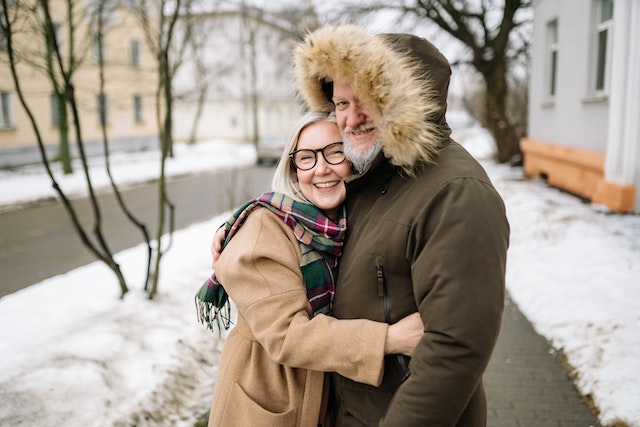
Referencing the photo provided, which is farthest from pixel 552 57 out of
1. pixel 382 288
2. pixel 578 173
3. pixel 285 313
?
pixel 285 313

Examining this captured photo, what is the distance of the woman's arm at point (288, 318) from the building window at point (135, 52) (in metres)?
29.4

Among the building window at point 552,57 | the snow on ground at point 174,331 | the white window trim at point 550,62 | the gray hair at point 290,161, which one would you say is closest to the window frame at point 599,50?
the snow on ground at point 174,331

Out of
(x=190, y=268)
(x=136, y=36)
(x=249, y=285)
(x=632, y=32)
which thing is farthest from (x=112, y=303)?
(x=136, y=36)

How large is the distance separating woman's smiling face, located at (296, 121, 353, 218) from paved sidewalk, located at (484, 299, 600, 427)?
2.29 metres

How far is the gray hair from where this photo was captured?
2080 millimetres

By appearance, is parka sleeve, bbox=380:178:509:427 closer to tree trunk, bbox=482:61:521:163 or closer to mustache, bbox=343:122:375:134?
mustache, bbox=343:122:375:134

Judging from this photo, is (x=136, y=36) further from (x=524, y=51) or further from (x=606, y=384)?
(x=606, y=384)

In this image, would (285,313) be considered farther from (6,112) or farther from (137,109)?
(137,109)

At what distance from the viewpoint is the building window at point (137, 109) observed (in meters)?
32.5

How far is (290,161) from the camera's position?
214cm

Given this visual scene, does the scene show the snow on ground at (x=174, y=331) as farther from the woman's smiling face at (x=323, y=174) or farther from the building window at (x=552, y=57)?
the building window at (x=552, y=57)

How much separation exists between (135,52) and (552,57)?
74.5 ft

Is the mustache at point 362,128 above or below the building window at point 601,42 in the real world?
below

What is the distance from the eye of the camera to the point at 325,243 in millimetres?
1919
